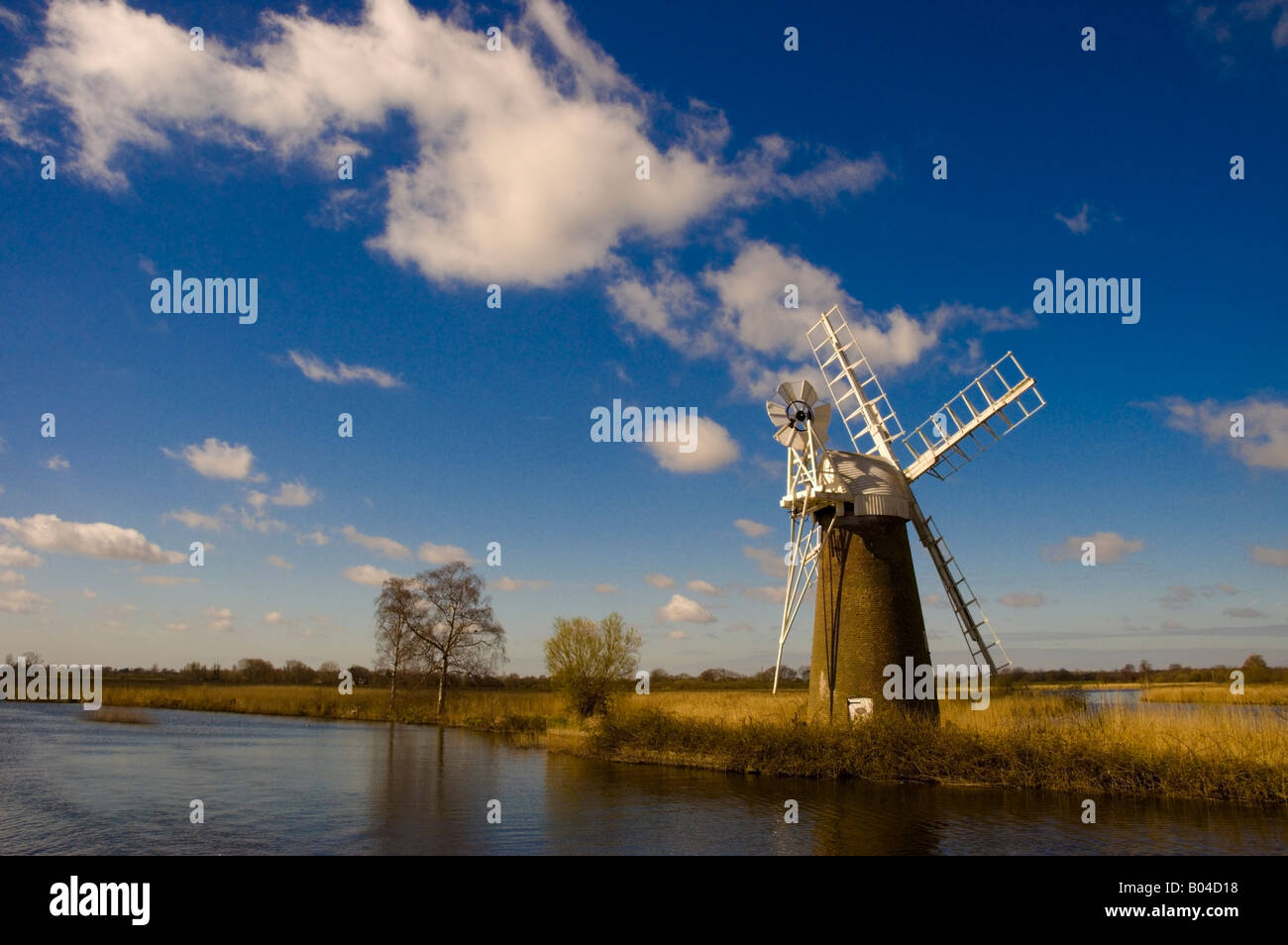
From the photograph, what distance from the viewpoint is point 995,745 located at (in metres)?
21.2

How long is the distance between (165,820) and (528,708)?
26.4 m

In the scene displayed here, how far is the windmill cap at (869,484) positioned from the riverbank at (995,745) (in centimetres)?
575

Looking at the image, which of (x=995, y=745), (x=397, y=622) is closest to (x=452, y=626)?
(x=397, y=622)

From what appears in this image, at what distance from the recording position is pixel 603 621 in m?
37.4

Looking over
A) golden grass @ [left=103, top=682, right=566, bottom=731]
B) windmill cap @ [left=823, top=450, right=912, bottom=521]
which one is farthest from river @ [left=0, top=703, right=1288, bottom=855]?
golden grass @ [left=103, top=682, right=566, bottom=731]

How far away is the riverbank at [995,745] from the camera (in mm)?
18547

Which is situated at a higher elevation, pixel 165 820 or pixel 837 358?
pixel 837 358

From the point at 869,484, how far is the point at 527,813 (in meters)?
12.9

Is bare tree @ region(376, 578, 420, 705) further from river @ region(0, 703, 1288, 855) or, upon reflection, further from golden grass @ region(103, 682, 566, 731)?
river @ region(0, 703, 1288, 855)

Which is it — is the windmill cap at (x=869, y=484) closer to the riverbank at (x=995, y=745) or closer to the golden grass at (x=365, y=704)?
the riverbank at (x=995, y=745)

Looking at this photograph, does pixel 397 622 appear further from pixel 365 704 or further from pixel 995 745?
pixel 995 745
